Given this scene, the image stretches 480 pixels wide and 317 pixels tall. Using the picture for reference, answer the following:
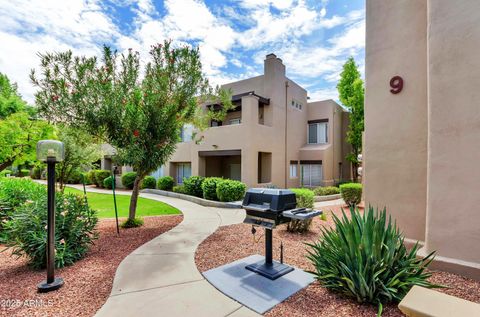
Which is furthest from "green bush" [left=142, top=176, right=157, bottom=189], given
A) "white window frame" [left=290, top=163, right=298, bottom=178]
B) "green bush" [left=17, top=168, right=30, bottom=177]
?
"green bush" [left=17, top=168, right=30, bottom=177]

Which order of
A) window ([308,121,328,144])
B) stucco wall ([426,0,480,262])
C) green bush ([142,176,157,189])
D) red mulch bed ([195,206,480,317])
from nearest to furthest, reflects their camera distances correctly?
1. red mulch bed ([195,206,480,317])
2. stucco wall ([426,0,480,262])
3. green bush ([142,176,157,189])
4. window ([308,121,328,144])

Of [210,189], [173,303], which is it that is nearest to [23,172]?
[210,189]

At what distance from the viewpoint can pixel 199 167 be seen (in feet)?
56.5

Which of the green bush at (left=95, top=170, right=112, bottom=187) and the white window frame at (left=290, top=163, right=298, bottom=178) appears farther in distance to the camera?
the green bush at (left=95, top=170, right=112, bottom=187)

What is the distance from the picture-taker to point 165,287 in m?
4.02

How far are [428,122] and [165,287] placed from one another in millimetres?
6103

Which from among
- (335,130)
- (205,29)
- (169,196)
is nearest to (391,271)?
(205,29)

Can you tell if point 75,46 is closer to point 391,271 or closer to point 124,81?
point 124,81

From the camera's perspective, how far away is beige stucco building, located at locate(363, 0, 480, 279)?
4.27 metres

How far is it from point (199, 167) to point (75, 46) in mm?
10964

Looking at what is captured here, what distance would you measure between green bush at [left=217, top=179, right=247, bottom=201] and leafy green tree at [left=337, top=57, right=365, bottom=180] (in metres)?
12.1

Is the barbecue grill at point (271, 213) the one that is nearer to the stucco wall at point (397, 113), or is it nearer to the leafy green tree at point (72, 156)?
the stucco wall at point (397, 113)

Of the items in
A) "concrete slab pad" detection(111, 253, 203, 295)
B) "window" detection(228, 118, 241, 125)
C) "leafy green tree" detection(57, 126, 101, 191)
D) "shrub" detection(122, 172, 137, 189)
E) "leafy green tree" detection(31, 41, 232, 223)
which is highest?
"window" detection(228, 118, 241, 125)

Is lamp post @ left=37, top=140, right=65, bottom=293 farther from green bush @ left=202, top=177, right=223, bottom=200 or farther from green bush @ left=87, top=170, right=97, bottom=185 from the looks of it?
green bush @ left=87, top=170, right=97, bottom=185
